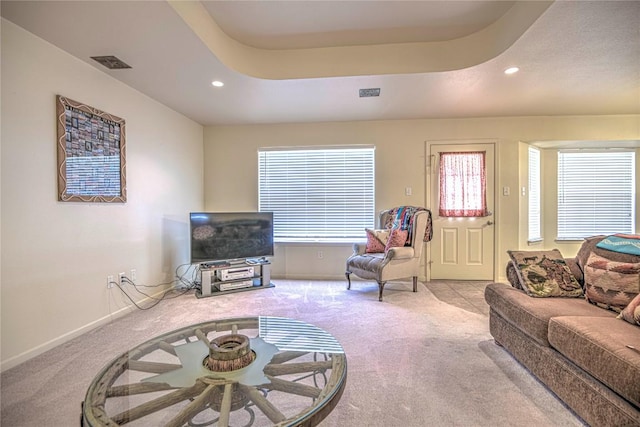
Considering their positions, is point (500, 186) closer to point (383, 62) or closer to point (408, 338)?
point (383, 62)

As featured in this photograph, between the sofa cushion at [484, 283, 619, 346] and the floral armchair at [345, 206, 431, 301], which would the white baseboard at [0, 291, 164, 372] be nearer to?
the floral armchair at [345, 206, 431, 301]

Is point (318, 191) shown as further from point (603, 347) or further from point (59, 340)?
point (603, 347)

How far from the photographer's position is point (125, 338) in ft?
7.71

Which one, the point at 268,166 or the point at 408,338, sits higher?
the point at 268,166

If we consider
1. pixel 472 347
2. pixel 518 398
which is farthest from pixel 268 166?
pixel 518 398

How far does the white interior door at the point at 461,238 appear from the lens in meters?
4.11

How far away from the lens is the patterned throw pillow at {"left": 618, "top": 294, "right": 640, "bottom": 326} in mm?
1450

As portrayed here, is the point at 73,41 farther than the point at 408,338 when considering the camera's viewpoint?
No

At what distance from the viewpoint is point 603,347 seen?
1.28 metres

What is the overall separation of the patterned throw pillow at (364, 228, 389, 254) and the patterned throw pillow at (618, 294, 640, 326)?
2327 millimetres

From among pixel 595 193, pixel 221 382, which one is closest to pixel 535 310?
pixel 221 382

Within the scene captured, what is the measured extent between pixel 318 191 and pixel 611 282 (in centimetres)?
328

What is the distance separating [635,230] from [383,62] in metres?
4.54

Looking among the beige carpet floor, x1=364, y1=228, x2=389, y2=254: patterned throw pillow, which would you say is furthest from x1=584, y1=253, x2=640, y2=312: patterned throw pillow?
x1=364, y1=228, x2=389, y2=254: patterned throw pillow
